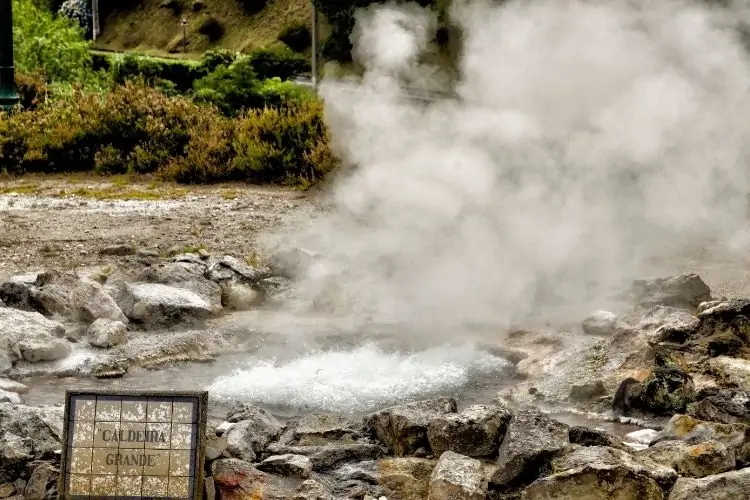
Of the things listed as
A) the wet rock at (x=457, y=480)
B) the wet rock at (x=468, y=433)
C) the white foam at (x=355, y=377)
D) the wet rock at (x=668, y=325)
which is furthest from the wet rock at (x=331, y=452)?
the wet rock at (x=668, y=325)

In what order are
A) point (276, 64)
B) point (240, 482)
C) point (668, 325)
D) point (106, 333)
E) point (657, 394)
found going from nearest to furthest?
point (240, 482), point (657, 394), point (668, 325), point (106, 333), point (276, 64)

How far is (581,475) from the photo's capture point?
458 cm

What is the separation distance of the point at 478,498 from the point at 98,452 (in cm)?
157

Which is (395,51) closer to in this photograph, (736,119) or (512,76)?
(512,76)

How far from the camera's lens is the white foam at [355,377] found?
6.58 m

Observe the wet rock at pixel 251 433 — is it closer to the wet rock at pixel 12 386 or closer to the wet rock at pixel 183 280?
the wet rock at pixel 12 386

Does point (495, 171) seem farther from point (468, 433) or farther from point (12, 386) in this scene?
point (12, 386)

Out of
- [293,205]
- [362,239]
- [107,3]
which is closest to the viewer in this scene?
[362,239]

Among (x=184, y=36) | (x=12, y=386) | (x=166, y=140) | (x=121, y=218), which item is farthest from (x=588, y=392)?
(x=184, y=36)

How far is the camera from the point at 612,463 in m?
4.65

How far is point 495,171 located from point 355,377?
2.29 meters

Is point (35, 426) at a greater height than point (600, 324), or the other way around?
point (35, 426)

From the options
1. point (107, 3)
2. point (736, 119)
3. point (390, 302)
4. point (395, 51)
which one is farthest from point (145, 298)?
point (107, 3)

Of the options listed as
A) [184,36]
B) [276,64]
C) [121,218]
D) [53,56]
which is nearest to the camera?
[121,218]
